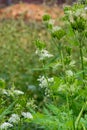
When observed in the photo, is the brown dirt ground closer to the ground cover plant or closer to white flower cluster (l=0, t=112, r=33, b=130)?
the ground cover plant

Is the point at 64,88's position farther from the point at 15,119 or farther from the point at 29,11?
the point at 29,11

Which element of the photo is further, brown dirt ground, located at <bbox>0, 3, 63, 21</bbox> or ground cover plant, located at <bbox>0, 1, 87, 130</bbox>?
brown dirt ground, located at <bbox>0, 3, 63, 21</bbox>

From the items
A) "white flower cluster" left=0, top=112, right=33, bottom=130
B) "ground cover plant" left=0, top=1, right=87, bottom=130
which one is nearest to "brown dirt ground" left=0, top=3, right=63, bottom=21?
"ground cover plant" left=0, top=1, right=87, bottom=130

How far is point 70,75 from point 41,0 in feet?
43.4

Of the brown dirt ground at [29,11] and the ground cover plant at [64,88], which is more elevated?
the ground cover plant at [64,88]

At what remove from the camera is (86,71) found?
9.25 ft

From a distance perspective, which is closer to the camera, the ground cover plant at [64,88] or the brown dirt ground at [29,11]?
the ground cover plant at [64,88]

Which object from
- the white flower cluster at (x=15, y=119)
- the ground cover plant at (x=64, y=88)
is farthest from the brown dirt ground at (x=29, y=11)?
the white flower cluster at (x=15, y=119)

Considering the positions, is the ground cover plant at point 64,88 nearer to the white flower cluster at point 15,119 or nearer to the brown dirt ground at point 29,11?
the white flower cluster at point 15,119

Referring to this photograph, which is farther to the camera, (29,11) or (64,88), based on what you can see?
(29,11)

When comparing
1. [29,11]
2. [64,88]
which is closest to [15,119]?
[64,88]

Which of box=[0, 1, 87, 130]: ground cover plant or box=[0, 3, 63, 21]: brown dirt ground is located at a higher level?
box=[0, 1, 87, 130]: ground cover plant

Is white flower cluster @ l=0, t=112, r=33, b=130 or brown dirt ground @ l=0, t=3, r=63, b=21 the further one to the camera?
brown dirt ground @ l=0, t=3, r=63, b=21

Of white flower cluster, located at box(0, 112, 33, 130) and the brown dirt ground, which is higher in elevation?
white flower cluster, located at box(0, 112, 33, 130)
